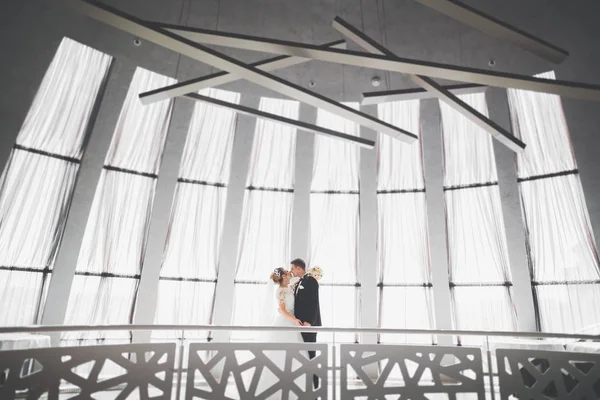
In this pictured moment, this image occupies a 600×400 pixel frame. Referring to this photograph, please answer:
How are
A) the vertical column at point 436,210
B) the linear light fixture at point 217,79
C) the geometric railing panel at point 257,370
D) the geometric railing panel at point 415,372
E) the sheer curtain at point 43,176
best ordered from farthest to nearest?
the vertical column at point 436,210 → the sheer curtain at point 43,176 → the linear light fixture at point 217,79 → the geometric railing panel at point 415,372 → the geometric railing panel at point 257,370

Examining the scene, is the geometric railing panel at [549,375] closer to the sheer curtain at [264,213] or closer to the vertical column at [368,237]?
the vertical column at [368,237]

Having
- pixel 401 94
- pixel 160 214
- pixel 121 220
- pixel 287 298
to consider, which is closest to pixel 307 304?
pixel 287 298

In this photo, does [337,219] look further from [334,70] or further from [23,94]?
[23,94]

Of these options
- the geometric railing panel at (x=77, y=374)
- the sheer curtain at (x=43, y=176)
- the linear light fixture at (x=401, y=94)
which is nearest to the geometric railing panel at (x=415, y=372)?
the geometric railing panel at (x=77, y=374)

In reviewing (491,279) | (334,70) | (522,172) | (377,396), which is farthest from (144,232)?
(522,172)

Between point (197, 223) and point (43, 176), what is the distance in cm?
303

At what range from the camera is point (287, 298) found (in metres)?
5.12

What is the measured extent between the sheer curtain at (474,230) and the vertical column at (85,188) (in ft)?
23.2

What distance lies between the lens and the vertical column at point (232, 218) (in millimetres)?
8336

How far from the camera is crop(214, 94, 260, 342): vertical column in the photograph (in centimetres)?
834

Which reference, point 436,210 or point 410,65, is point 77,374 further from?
point 436,210

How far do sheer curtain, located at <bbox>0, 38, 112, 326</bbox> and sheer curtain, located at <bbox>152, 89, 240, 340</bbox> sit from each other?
208cm

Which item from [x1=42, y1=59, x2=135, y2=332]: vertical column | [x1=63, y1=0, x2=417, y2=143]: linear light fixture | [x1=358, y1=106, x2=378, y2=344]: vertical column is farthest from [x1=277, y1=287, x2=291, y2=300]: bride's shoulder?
[x1=42, y1=59, x2=135, y2=332]: vertical column

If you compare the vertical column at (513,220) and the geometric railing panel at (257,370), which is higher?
the vertical column at (513,220)
